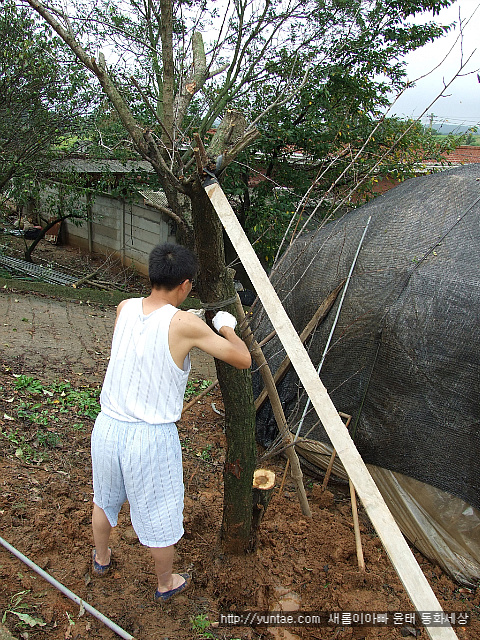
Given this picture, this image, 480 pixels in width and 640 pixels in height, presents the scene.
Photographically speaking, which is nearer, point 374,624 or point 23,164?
point 374,624

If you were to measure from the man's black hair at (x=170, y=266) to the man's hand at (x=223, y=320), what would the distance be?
0.23m

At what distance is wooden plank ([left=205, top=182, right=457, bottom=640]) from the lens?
1594 mm

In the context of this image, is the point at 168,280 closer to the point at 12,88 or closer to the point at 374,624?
the point at 374,624

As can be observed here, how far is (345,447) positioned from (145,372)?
90 centimetres

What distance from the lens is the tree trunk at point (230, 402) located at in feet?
7.53

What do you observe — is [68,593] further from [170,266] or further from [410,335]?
[410,335]

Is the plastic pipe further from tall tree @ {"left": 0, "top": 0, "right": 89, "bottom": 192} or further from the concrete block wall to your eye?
the concrete block wall

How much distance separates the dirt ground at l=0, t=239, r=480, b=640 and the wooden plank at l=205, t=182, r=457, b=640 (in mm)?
1192

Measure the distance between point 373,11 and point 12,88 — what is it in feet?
19.2

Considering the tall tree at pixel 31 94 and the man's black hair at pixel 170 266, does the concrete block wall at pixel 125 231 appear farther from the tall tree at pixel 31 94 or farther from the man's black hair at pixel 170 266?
the man's black hair at pixel 170 266

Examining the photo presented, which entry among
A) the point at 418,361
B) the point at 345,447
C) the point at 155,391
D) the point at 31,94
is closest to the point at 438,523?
the point at 418,361

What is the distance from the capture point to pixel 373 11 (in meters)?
7.70

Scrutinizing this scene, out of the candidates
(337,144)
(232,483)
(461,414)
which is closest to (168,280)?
(232,483)

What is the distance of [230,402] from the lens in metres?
2.53
